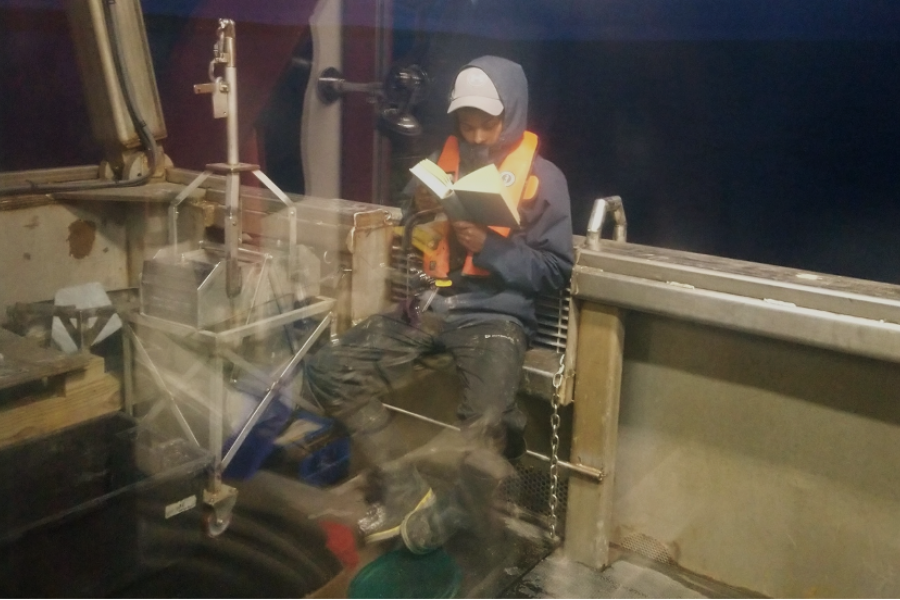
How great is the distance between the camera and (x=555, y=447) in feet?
6.27

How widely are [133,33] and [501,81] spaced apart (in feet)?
4.32

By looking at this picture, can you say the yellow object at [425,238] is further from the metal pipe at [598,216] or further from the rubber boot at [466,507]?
the rubber boot at [466,507]

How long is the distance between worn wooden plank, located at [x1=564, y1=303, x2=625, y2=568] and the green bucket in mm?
391

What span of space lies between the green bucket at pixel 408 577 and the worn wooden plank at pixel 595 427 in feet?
1.28

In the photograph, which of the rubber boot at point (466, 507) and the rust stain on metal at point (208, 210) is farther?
the rust stain on metal at point (208, 210)

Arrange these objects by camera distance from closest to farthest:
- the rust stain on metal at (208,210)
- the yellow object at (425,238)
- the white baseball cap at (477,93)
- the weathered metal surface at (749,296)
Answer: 1. the weathered metal surface at (749,296)
2. the white baseball cap at (477,93)
3. the yellow object at (425,238)
4. the rust stain on metal at (208,210)

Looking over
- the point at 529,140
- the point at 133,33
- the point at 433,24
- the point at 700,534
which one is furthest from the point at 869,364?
the point at 133,33

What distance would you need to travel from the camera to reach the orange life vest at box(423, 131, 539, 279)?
1.79m

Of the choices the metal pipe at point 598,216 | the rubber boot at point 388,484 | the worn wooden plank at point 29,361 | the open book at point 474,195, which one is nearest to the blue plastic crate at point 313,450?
the rubber boot at point 388,484

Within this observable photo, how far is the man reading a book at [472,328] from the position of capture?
69.1 inches

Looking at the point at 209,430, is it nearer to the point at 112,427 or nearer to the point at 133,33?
the point at 112,427

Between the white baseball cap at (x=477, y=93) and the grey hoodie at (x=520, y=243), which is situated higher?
the white baseball cap at (x=477, y=93)

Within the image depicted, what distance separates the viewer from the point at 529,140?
1.84 m

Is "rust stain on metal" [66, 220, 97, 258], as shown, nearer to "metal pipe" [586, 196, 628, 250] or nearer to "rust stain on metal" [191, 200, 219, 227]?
"rust stain on metal" [191, 200, 219, 227]
